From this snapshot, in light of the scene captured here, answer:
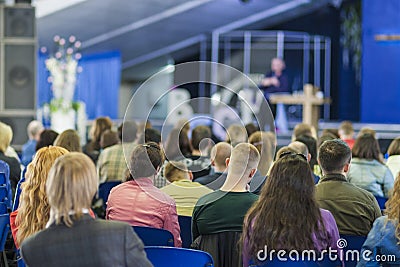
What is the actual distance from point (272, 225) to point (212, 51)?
14.2 meters

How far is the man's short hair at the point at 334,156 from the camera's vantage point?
11.6 feet

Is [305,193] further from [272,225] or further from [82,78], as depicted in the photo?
[82,78]

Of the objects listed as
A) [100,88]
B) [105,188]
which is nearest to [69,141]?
[105,188]

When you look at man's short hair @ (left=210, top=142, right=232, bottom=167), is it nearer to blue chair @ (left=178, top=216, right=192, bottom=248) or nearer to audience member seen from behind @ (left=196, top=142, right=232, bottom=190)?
audience member seen from behind @ (left=196, top=142, right=232, bottom=190)

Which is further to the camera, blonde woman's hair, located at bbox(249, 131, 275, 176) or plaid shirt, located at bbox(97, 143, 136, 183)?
plaid shirt, located at bbox(97, 143, 136, 183)

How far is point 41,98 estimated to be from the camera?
15008mm

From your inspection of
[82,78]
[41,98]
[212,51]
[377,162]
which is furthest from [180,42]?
[377,162]

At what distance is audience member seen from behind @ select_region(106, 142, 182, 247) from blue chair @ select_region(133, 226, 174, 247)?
0.24 m

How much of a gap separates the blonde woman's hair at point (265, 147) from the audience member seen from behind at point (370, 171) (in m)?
0.57

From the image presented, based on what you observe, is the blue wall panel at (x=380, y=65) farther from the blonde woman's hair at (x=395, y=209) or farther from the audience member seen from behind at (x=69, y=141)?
the blonde woman's hair at (x=395, y=209)

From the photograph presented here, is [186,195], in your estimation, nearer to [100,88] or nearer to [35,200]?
[35,200]

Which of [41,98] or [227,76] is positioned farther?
[227,76]

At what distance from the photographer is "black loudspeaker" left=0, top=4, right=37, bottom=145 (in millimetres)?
9164

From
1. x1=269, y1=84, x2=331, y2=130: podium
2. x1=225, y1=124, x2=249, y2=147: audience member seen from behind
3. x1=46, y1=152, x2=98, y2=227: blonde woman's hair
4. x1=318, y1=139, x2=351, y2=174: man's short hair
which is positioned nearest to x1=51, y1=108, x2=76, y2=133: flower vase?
x1=269, y1=84, x2=331, y2=130: podium
